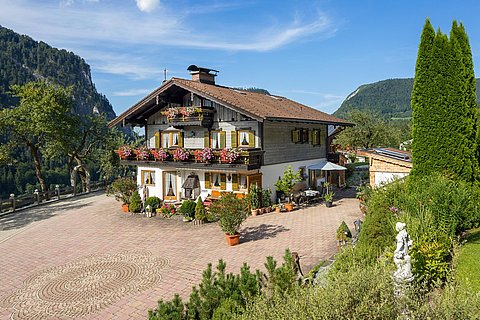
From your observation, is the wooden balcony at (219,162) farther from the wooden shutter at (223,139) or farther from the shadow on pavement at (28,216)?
the shadow on pavement at (28,216)

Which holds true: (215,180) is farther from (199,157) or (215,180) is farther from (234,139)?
(234,139)

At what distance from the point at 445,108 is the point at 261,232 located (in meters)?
8.50

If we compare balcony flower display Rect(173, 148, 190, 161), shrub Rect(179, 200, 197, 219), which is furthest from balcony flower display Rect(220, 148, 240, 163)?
shrub Rect(179, 200, 197, 219)

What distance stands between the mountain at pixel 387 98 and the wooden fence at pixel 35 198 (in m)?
133

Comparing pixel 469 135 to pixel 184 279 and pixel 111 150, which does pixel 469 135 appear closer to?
pixel 184 279

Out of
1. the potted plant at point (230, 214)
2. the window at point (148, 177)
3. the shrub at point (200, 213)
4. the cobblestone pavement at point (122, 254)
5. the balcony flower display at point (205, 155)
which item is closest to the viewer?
the cobblestone pavement at point (122, 254)

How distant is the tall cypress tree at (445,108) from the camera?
11.6 metres

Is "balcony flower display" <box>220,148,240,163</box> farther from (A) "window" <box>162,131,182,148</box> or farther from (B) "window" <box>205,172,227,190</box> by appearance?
(A) "window" <box>162,131,182,148</box>

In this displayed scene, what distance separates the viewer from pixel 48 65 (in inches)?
5433

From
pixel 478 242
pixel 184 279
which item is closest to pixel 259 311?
pixel 184 279

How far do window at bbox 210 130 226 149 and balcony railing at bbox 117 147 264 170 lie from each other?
1520 mm

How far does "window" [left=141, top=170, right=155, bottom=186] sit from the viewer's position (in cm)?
2264

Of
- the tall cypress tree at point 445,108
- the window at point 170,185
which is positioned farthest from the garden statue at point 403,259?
the window at point 170,185

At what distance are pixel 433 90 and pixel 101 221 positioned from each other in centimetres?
1686
